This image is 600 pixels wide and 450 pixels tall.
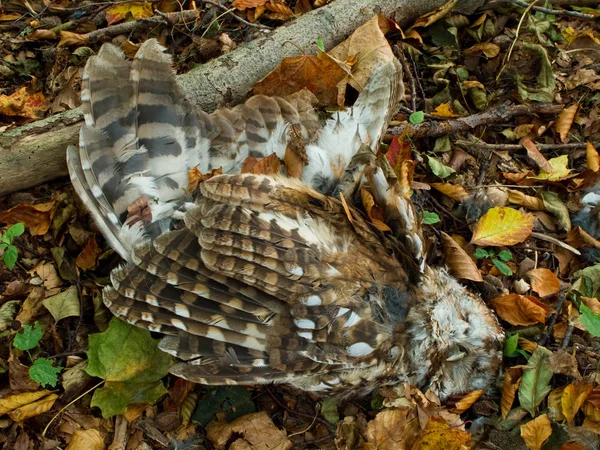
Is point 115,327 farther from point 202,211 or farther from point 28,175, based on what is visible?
point 28,175

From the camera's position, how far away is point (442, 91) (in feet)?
13.1

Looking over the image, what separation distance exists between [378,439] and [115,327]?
4.88 feet

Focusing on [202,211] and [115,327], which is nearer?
[202,211]

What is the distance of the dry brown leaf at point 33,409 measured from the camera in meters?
2.88

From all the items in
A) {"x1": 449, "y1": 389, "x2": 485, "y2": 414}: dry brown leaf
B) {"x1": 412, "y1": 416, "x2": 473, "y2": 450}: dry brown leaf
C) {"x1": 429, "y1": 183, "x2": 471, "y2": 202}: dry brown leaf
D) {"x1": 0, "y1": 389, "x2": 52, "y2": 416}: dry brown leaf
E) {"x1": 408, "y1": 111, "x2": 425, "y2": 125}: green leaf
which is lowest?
{"x1": 449, "y1": 389, "x2": 485, "y2": 414}: dry brown leaf

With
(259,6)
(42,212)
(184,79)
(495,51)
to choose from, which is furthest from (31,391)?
(495,51)

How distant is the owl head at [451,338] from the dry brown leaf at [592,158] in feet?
4.09

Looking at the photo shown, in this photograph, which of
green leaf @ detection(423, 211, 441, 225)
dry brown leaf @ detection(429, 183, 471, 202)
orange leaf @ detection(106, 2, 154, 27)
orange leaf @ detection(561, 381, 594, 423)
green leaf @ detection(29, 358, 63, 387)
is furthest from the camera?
orange leaf @ detection(106, 2, 154, 27)

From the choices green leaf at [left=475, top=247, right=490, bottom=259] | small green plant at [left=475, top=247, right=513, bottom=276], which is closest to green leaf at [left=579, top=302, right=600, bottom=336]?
small green plant at [left=475, top=247, right=513, bottom=276]

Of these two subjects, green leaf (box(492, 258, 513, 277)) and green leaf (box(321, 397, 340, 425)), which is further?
green leaf (box(492, 258, 513, 277))

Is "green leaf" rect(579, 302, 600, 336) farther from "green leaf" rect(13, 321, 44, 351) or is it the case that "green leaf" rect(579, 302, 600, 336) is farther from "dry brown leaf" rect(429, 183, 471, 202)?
"green leaf" rect(13, 321, 44, 351)

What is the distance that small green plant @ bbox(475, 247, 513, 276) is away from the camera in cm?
345

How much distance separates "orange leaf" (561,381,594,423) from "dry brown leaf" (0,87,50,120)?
344 cm

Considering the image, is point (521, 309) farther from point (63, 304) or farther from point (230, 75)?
point (63, 304)
